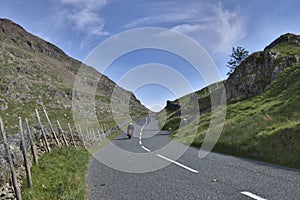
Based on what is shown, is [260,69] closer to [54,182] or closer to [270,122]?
[270,122]

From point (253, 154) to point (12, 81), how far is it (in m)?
197

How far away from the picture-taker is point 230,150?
692 inches

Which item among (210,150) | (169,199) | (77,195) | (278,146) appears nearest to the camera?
(169,199)

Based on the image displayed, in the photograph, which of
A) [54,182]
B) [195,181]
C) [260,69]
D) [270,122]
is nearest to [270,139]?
[270,122]

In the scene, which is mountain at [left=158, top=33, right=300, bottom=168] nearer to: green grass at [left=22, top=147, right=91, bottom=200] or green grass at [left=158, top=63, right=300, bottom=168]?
green grass at [left=158, top=63, right=300, bottom=168]

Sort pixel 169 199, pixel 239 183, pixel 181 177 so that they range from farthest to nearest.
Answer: pixel 181 177 < pixel 239 183 < pixel 169 199

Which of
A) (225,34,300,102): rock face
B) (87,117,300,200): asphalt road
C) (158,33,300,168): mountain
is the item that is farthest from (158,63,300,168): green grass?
(225,34,300,102): rock face

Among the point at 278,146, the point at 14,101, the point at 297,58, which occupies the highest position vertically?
the point at 14,101

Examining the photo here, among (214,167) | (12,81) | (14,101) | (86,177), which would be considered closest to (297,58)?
(214,167)

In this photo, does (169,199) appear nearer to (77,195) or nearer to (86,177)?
(77,195)

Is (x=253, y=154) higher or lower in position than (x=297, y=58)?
lower

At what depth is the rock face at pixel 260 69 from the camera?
44250 mm

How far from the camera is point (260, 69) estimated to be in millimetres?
50125

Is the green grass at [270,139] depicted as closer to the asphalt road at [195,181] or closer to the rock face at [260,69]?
the asphalt road at [195,181]
